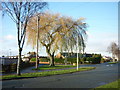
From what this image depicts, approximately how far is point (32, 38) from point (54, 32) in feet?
13.7

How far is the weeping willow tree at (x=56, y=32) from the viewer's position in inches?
1337

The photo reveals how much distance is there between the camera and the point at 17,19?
Answer: 1677 cm

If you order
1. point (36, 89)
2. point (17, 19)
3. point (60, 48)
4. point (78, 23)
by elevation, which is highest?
point (78, 23)

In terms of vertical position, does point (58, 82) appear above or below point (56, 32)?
below

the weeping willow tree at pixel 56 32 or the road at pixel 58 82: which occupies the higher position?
the weeping willow tree at pixel 56 32

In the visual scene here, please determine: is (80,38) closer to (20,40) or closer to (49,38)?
(49,38)

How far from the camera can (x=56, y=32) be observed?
34.6 m

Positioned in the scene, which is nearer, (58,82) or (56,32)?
(58,82)

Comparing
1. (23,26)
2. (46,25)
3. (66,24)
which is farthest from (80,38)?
(23,26)

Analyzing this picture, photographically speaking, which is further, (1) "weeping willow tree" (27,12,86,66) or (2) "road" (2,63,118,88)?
(1) "weeping willow tree" (27,12,86,66)

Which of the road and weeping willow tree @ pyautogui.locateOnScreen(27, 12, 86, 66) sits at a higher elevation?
weeping willow tree @ pyautogui.locateOnScreen(27, 12, 86, 66)

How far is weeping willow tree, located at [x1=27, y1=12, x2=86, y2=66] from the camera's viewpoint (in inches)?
1337

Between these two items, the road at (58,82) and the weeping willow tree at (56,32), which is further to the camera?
the weeping willow tree at (56,32)

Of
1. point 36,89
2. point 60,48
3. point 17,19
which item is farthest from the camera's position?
point 60,48
